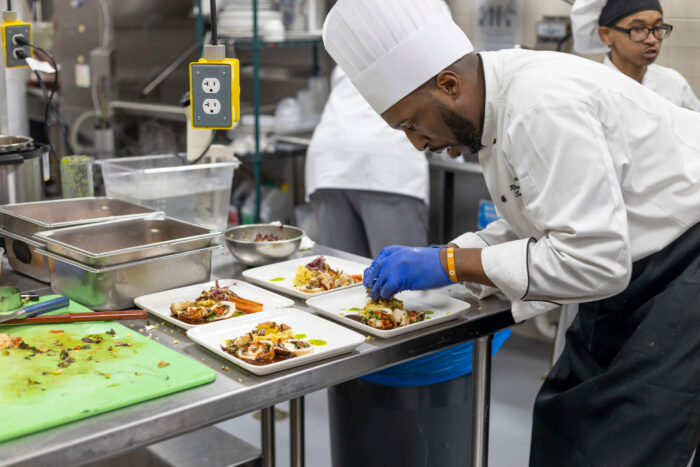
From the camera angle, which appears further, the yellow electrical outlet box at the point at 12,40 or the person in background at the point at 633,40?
the person in background at the point at 633,40

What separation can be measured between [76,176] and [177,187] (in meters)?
0.32

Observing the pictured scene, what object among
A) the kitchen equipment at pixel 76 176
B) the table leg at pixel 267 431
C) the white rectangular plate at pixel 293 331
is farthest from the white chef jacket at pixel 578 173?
the kitchen equipment at pixel 76 176

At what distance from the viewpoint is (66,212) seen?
223 centimetres

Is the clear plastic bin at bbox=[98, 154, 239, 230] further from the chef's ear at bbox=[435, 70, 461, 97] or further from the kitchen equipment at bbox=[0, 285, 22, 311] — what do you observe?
the chef's ear at bbox=[435, 70, 461, 97]

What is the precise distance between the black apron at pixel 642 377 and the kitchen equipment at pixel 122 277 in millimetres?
956

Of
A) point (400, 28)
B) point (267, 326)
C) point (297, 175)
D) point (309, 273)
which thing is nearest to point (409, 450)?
point (309, 273)

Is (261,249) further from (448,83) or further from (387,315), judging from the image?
(448,83)

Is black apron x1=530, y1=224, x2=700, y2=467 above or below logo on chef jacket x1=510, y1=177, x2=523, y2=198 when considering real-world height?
below

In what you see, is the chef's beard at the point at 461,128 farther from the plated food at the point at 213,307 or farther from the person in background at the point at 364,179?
the person in background at the point at 364,179

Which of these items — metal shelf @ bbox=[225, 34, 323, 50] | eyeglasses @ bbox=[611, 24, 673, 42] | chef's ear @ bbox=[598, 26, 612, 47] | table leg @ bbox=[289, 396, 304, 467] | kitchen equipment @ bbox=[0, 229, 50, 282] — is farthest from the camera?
metal shelf @ bbox=[225, 34, 323, 50]

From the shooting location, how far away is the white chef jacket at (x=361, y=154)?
138 inches

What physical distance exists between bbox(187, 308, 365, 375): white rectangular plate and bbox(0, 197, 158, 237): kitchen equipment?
0.58 metres

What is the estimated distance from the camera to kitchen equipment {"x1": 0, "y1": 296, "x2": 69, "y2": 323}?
1641 mm

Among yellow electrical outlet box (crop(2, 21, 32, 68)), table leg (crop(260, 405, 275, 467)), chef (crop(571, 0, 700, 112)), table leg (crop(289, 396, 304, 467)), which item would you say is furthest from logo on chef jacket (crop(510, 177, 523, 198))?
chef (crop(571, 0, 700, 112))
